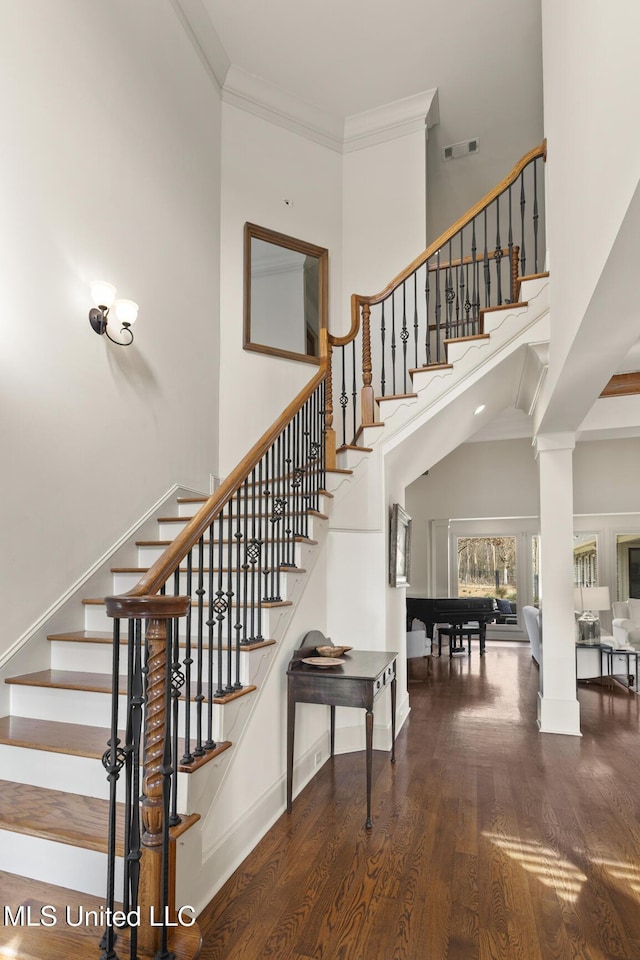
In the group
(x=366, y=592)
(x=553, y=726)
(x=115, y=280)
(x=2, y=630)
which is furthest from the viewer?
(x=553, y=726)

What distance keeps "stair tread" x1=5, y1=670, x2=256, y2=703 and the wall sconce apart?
2041 millimetres

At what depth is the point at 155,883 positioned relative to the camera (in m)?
1.78

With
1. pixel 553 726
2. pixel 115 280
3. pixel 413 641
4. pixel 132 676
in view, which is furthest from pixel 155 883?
pixel 413 641

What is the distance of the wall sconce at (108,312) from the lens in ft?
11.6

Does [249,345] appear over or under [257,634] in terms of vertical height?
over

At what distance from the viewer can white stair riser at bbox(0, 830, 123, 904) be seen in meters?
1.96

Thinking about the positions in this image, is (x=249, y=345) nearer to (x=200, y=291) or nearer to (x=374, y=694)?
(x=200, y=291)

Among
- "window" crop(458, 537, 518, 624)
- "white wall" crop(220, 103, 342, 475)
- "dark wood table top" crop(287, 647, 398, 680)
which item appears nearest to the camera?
"dark wood table top" crop(287, 647, 398, 680)

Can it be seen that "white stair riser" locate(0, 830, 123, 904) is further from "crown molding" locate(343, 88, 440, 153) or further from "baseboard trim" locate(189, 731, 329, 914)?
"crown molding" locate(343, 88, 440, 153)

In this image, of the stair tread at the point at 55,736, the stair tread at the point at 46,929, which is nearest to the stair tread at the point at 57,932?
the stair tread at the point at 46,929

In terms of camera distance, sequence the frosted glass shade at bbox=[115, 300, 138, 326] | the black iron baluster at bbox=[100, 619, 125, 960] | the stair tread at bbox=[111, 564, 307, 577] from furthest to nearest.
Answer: the frosted glass shade at bbox=[115, 300, 138, 326], the stair tread at bbox=[111, 564, 307, 577], the black iron baluster at bbox=[100, 619, 125, 960]

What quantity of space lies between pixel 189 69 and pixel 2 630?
15.7ft

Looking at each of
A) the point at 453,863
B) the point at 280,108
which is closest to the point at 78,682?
the point at 453,863

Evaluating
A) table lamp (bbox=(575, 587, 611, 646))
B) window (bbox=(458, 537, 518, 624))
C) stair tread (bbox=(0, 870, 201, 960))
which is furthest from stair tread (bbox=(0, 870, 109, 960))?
window (bbox=(458, 537, 518, 624))
